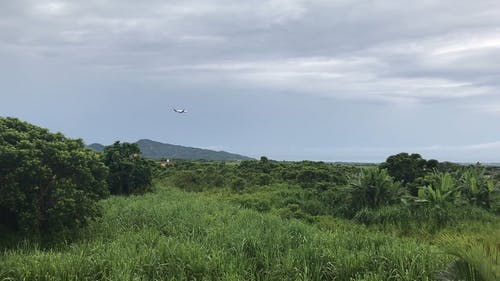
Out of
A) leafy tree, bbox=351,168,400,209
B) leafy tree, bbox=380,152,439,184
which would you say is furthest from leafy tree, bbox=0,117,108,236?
leafy tree, bbox=380,152,439,184

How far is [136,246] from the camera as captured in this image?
25.5ft

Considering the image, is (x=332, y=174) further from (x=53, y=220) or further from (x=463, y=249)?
(x=463, y=249)

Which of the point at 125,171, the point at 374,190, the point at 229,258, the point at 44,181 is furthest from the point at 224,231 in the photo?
the point at 125,171

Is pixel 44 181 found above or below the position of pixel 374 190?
above

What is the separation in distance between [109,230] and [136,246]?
6.76 feet

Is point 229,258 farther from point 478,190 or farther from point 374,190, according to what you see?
point 478,190

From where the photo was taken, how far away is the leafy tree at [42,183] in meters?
8.38

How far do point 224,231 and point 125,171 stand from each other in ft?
39.7

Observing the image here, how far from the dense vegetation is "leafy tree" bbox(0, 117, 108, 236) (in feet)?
0.07

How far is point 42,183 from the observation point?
29.2 ft

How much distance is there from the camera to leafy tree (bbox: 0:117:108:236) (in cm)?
838

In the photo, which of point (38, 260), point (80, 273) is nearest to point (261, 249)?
point (80, 273)

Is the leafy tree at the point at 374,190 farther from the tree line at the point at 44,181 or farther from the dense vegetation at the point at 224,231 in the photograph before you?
the tree line at the point at 44,181

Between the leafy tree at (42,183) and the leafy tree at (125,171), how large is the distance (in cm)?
993
